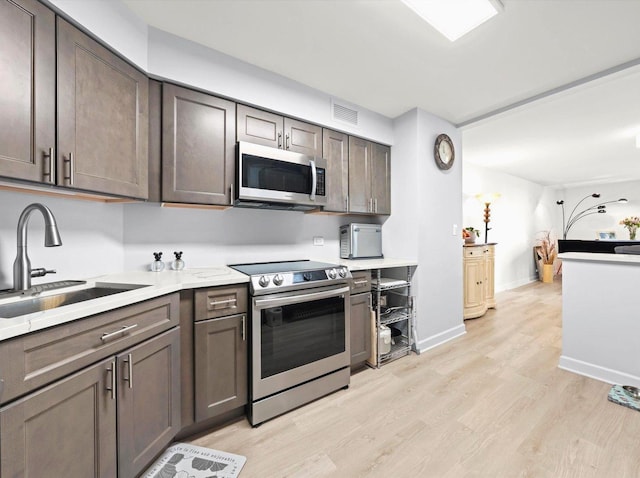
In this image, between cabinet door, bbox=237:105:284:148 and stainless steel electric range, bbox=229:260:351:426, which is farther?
cabinet door, bbox=237:105:284:148

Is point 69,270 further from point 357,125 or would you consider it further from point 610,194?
point 610,194

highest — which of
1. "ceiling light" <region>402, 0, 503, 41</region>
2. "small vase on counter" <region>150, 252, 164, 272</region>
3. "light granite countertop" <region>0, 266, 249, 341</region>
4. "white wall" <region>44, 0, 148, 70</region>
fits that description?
"ceiling light" <region>402, 0, 503, 41</region>

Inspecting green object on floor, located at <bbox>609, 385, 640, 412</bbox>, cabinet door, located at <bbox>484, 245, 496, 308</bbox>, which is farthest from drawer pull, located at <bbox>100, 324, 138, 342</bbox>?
cabinet door, located at <bbox>484, 245, 496, 308</bbox>

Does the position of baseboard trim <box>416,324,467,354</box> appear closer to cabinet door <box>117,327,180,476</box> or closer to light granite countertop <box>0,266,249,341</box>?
light granite countertop <box>0,266,249,341</box>

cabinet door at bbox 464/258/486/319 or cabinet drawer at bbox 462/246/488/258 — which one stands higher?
cabinet drawer at bbox 462/246/488/258

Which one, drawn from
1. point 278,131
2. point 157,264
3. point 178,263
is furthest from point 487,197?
point 157,264

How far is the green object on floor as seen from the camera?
1.80m

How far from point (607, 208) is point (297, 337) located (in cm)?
843

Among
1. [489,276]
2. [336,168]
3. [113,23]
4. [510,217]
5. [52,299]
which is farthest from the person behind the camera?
[510,217]

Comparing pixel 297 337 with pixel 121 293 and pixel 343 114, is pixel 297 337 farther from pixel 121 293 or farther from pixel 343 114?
pixel 343 114

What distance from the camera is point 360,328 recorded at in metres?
2.27

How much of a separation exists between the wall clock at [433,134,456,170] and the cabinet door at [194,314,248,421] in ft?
8.06

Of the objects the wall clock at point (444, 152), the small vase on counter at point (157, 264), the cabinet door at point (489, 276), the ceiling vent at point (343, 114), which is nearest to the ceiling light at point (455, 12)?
the ceiling vent at point (343, 114)

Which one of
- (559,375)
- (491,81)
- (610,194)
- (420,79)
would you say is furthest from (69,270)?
(610,194)
